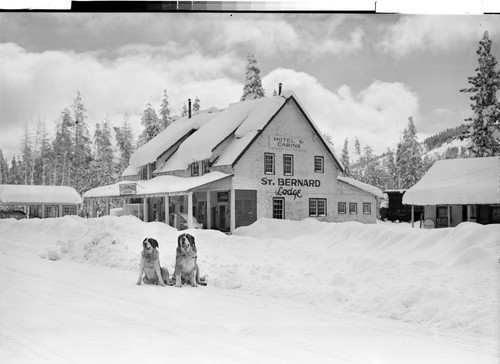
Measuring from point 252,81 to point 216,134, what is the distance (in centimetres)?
371

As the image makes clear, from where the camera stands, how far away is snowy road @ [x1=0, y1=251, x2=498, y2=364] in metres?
4.89

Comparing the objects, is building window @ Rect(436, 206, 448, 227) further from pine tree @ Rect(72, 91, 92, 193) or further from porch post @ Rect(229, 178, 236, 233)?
pine tree @ Rect(72, 91, 92, 193)

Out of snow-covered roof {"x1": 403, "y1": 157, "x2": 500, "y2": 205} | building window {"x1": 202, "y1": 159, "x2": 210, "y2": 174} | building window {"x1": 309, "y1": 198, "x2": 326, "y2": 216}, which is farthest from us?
building window {"x1": 202, "y1": 159, "x2": 210, "y2": 174}

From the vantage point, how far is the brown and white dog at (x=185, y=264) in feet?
25.2

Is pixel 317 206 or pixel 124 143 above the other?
pixel 124 143

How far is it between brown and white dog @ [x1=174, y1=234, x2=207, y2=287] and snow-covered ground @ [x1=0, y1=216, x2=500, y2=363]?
1.06ft

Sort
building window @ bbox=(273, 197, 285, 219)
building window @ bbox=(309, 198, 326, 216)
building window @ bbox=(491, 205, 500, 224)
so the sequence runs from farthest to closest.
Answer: building window @ bbox=(273, 197, 285, 219) → building window @ bbox=(309, 198, 326, 216) → building window @ bbox=(491, 205, 500, 224)

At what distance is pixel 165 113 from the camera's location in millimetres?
7691

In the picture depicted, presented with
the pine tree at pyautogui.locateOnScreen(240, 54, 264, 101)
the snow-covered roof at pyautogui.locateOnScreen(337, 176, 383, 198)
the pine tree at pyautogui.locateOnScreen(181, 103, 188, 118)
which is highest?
the pine tree at pyautogui.locateOnScreen(240, 54, 264, 101)

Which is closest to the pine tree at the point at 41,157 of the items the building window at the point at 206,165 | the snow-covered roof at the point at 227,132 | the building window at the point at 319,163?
the snow-covered roof at the point at 227,132

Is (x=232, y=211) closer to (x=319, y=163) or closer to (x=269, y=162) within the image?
(x=269, y=162)

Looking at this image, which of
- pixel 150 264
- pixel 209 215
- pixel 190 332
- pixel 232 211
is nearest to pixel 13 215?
pixel 150 264

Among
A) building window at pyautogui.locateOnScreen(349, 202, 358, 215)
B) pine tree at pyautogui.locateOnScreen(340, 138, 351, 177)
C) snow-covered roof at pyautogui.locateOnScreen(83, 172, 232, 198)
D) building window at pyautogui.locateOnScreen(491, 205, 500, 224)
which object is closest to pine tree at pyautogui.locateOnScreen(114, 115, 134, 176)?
snow-covered roof at pyautogui.locateOnScreen(83, 172, 232, 198)

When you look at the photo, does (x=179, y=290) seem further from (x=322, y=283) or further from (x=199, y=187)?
(x=199, y=187)
